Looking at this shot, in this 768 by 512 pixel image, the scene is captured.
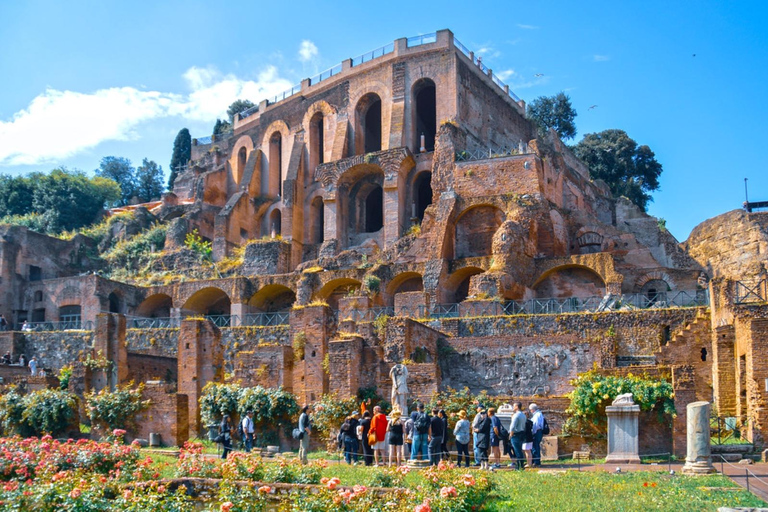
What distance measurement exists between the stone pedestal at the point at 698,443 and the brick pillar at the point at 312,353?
1106 centimetres

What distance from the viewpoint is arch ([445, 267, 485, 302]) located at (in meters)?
35.2

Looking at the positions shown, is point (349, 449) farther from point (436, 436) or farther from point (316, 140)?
point (316, 140)

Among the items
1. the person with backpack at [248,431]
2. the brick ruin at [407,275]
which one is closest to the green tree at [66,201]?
the brick ruin at [407,275]

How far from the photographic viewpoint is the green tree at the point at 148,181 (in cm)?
7794

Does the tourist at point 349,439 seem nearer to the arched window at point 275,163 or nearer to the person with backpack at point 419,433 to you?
the person with backpack at point 419,433

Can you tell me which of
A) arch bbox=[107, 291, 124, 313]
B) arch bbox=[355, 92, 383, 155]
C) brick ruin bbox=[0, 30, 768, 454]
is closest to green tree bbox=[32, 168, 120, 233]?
brick ruin bbox=[0, 30, 768, 454]

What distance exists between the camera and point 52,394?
2562 cm

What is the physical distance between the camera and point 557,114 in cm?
6150

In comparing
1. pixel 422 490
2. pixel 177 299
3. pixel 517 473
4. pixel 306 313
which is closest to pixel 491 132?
pixel 177 299

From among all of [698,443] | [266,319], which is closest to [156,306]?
[266,319]

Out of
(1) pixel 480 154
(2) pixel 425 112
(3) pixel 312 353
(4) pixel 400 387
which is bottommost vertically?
(4) pixel 400 387

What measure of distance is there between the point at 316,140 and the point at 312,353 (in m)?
28.0

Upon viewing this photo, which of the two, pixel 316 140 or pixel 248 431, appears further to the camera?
pixel 316 140

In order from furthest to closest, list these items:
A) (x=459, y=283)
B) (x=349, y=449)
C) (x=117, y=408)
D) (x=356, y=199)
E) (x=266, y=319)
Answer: (x=356, y=199) → (x=266, y=319) → (x=459, y=283) → (x=117, y=408) → (x=349, y=449)
